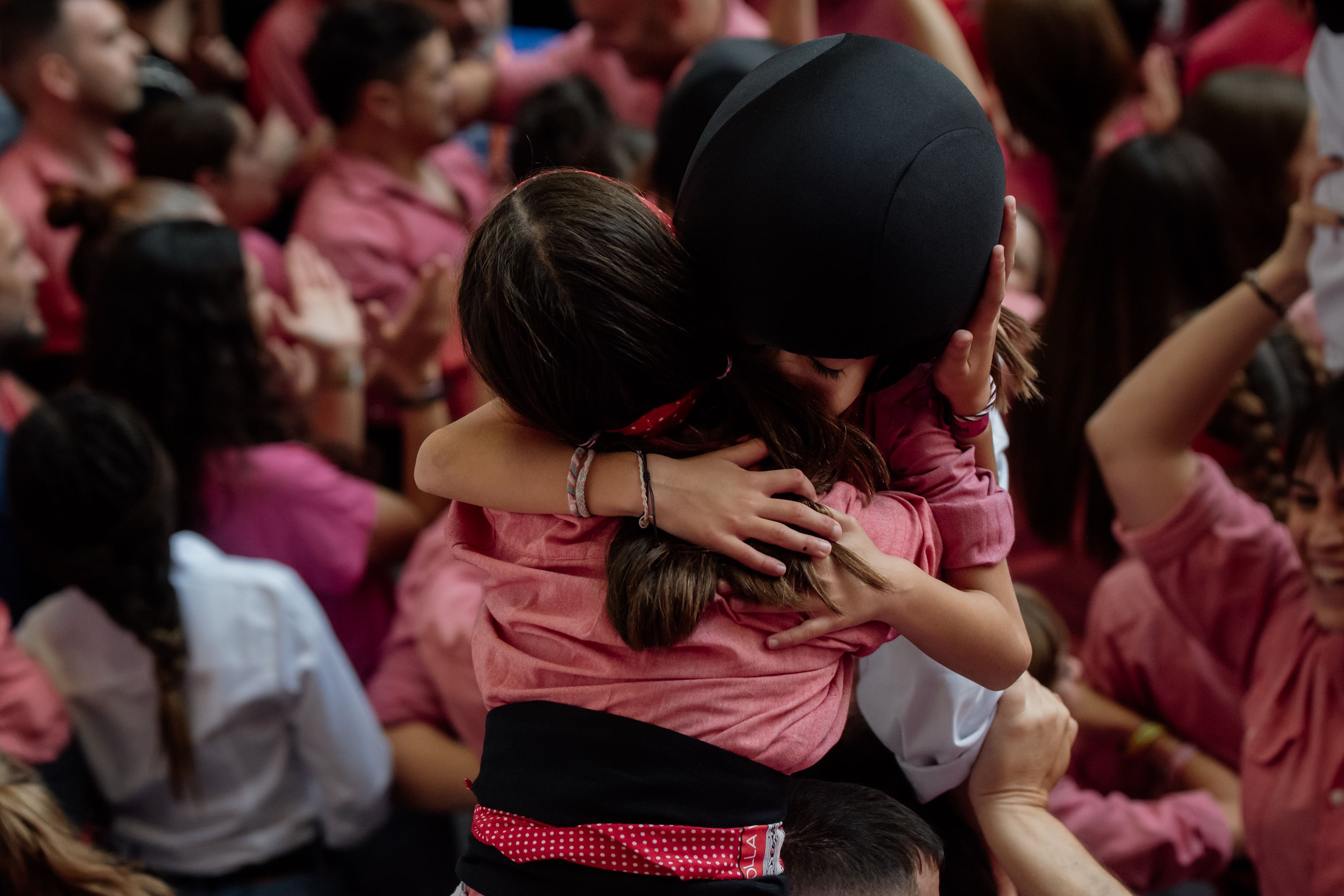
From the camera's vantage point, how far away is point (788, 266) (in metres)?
0.74

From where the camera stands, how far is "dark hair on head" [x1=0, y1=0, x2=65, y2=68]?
2.84 meters

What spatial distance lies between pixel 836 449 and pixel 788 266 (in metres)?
0.18

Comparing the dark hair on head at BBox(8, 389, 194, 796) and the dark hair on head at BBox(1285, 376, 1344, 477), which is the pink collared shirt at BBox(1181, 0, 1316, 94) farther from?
the dark hair on head at BBox(8, 389, 194, 796)

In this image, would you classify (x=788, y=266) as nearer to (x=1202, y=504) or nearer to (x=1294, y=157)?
(x=1202, y=504)

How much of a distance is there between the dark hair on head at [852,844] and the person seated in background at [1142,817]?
331 mm

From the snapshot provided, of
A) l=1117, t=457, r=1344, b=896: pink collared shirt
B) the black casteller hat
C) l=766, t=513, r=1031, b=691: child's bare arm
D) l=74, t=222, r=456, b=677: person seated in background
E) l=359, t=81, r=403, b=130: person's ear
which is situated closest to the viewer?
the black casteller hat

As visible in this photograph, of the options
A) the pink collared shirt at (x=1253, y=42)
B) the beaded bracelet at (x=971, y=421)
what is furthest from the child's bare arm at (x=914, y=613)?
the pink collared shirt at (x=1253, y=42)

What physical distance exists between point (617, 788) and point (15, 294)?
179 cm

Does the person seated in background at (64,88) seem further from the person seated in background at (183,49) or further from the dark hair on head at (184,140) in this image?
the person seated in background at (183,49)

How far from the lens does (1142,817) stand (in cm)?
139

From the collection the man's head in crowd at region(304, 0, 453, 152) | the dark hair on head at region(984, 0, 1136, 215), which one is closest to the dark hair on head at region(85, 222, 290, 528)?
the man's head in crowd at region(304, 0, 453, 152)

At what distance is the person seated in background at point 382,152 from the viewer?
2602 mm

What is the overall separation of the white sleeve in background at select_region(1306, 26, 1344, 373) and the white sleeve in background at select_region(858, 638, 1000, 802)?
0.71 meters

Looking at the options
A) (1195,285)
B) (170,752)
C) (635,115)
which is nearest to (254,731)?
(170,752)
